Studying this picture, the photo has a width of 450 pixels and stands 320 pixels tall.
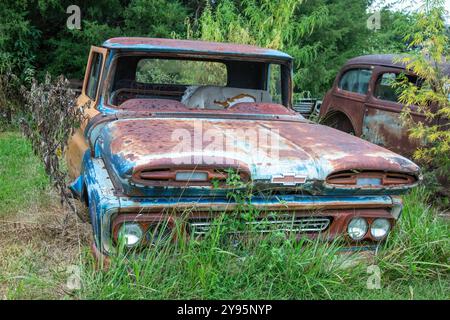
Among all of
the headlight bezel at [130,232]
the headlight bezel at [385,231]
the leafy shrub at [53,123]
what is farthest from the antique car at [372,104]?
the headlight bezel at [130,232]

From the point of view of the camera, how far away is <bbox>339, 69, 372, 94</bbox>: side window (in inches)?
283

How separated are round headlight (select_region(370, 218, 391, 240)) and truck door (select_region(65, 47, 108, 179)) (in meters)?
2.01

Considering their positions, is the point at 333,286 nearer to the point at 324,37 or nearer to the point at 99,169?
the point at 99,169

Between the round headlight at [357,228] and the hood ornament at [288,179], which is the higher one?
the hood ornament at [288,179]

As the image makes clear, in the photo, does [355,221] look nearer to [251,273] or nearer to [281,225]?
[281,225]

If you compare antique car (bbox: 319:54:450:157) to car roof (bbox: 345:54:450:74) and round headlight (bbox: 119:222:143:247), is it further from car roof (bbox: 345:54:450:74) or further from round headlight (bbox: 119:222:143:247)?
round headlight (bbox: 119:222:143:247)

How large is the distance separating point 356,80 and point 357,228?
465cm

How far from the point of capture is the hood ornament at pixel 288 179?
2.89m

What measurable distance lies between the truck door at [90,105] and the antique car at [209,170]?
0.05 ft

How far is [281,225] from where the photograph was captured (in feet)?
9.92

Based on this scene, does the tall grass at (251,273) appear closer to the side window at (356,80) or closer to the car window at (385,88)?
the car window at (385,88)

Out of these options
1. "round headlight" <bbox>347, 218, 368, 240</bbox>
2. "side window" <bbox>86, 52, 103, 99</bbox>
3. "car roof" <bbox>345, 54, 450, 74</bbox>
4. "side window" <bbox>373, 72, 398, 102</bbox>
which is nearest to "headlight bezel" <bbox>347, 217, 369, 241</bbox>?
"round headlight" <bbox>347, 218, 368, 240</bbox>

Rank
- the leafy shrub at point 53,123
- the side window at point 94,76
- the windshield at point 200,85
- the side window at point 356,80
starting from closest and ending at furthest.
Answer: the leafy shrub at point 53,123, the side window at point 94,76, the windshield at point 200,85, the side window at point 356,80

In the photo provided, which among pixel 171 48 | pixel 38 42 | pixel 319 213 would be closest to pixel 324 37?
pixel 38 42
